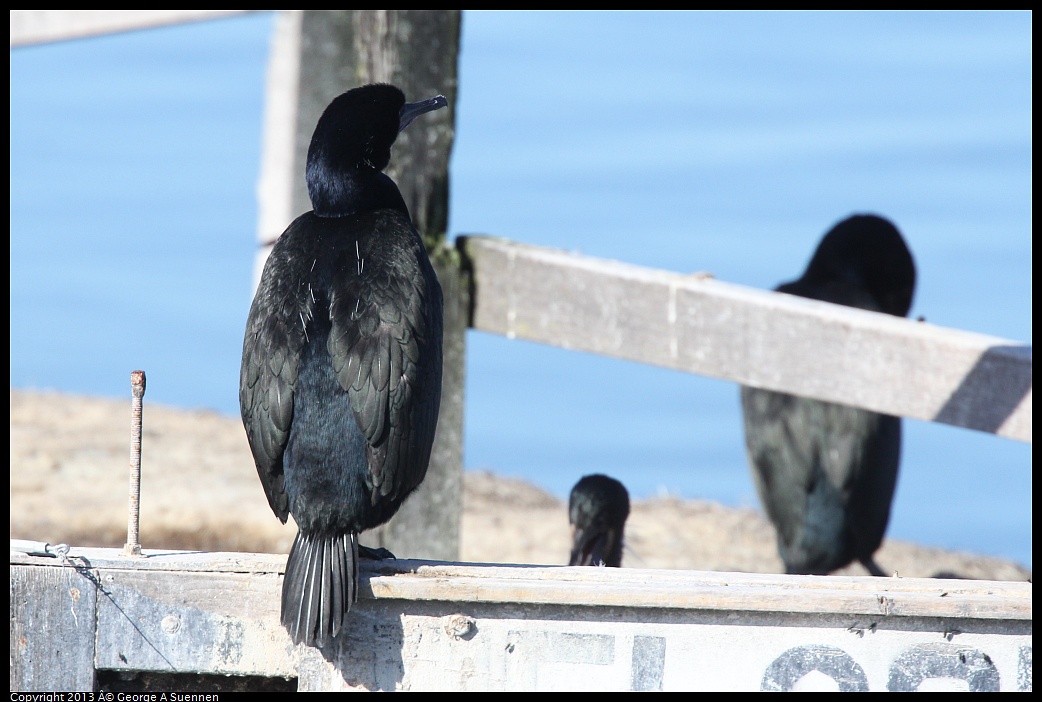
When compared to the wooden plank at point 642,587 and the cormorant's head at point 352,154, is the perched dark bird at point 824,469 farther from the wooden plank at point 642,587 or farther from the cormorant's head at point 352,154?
the cormorant's head at point 352,154

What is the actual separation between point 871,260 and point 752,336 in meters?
Answer: 1.64

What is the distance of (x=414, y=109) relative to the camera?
3.77 metres

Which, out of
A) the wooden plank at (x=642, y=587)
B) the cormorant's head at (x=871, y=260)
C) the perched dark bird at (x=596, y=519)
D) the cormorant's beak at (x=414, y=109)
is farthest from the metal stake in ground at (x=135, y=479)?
the cormorant's head at (x=871, y=260)

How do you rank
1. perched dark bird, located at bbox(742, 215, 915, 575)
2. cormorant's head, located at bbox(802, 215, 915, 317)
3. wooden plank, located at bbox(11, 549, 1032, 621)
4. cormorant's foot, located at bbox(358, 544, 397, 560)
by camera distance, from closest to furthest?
wooden plank, located at bbox(11, 549, 1032, 621), cormorant's foot, located at bbox(358, 544, 397, 560), perched dark bird, located at bbox(742, 215, 915, 575), cormorant's head, located at bbox(802, 215, 915, 317)

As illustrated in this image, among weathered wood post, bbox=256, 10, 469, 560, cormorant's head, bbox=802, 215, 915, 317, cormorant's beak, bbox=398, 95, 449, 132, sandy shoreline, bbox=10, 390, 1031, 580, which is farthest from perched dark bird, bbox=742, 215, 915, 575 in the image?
cormorant's beak, bbox=398, 95, 449, 132

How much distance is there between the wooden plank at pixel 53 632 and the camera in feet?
9.82

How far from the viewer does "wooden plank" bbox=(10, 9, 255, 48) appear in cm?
606

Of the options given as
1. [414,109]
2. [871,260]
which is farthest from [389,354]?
[871,260]

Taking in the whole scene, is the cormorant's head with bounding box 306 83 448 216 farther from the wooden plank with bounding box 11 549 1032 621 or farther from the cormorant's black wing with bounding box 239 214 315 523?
the wooden plank with bounding box 11 549 1032 621

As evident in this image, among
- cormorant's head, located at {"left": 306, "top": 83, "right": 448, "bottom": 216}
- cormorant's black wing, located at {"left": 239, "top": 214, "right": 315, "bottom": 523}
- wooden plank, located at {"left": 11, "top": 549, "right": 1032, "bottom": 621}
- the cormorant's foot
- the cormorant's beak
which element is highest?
the cormorant's beak

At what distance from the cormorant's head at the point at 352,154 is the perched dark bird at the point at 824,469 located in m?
2.53

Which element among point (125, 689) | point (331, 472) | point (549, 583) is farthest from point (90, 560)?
point (549, 583)

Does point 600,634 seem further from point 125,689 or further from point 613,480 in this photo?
point 613,480

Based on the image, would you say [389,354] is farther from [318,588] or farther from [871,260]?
[871,260]
